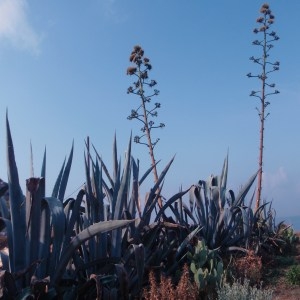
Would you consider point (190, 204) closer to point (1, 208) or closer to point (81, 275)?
point (81, 275)

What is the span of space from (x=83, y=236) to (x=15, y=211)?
50 centimetres

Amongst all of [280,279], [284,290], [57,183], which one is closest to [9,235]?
[57,183]

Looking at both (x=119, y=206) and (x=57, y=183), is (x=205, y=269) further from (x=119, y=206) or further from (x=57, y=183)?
(x=57, y=183)

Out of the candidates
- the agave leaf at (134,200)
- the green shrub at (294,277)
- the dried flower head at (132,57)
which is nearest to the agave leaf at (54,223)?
the agave leaf at (134,200)

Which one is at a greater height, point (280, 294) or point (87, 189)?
point (87, 189)

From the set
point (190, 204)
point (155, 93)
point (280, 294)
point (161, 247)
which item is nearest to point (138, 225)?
point (161, 247)

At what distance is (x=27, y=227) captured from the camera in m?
3.44

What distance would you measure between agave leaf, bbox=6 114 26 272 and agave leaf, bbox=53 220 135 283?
0.86ft

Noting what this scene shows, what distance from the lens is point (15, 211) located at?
3.37 metres

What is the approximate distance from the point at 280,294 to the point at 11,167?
10.3ft

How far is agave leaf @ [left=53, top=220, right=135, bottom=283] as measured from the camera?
132 inches

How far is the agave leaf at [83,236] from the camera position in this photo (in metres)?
3.36

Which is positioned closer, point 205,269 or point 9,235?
point 9,235

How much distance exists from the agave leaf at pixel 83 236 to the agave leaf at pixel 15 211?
0.86ft
